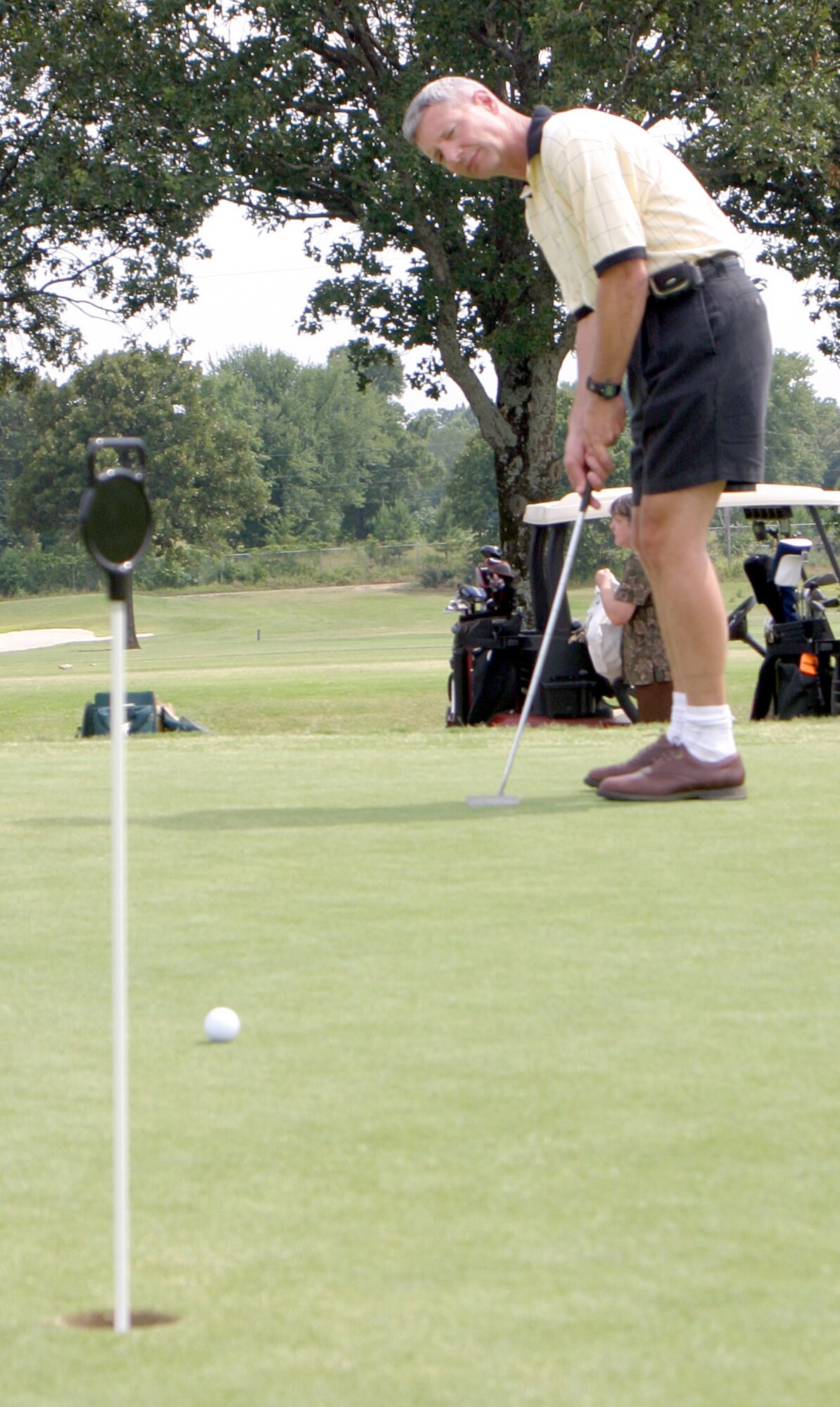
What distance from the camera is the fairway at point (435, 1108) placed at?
166cm

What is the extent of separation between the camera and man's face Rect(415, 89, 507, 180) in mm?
5414

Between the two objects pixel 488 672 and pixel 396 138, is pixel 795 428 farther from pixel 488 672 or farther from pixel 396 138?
pixel 488 672

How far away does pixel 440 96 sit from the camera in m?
5.46

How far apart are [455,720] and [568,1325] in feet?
49.2

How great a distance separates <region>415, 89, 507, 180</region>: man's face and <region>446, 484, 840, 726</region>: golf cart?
8.43 meters

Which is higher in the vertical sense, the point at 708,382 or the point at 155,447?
the point at 155,447

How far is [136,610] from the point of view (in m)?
66.2

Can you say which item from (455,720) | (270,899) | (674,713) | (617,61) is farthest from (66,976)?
(617,61)

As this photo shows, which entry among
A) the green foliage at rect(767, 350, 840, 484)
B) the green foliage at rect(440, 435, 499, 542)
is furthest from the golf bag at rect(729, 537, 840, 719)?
the green foliage at rect(767, 350, 840, 484)

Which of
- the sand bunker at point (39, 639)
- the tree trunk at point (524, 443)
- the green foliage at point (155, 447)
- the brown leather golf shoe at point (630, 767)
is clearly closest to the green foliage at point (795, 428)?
the green foliage at point (155, 447)

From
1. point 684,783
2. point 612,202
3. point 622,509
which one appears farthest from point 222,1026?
point 622,509

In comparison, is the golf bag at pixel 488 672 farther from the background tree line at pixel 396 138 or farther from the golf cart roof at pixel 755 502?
the background tree line at pixel 396 138

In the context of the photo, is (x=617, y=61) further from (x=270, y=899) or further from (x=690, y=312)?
(x=270, y=899)

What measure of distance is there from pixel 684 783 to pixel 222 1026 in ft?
9.61
